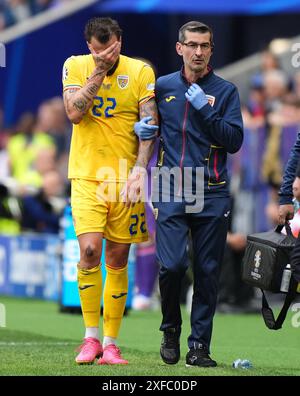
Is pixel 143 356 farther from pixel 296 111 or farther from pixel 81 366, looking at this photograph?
pixel 296 111

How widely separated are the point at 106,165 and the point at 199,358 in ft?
4.84

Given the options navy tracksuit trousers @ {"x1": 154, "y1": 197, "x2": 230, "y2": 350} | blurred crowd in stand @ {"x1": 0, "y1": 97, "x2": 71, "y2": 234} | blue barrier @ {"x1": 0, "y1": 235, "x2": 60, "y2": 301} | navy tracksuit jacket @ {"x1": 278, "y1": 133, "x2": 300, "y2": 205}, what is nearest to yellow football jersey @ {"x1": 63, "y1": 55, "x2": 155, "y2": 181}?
navy tracksuit trousers @ {"x1": 154, "y1": 197, "x2": 230, "y2": 350}

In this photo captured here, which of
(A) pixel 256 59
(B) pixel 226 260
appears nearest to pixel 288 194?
(B) pixel 226 260

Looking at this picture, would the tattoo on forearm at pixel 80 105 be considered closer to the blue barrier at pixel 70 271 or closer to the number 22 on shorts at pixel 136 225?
the number 22 on shorts at pixel 136 225

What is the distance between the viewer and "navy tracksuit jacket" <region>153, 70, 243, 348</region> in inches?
340

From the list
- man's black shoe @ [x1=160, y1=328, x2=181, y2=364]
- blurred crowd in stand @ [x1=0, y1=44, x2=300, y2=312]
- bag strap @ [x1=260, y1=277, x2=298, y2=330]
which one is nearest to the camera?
bag strap @ [x1=260, y1=277, x2=298, y2=330]

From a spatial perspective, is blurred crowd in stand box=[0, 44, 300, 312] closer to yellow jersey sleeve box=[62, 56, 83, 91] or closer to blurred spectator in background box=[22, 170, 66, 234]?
blurred spectator in background box=[22, 170, 66, 234]

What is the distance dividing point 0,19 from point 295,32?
4.99m

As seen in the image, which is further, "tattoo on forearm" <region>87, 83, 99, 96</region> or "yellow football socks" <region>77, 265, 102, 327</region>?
"yellow football socks" <region>77, 265, 102, 327</region>

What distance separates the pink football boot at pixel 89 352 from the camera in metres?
8.69

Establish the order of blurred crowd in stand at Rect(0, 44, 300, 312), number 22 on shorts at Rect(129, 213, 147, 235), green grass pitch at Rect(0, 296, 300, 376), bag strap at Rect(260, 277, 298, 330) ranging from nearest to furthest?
green grass pitch at Rect(0, 296, 300, 376)
bag strap at Rect(260, 277, 298, 330)
number 22 on shorts at Rect(129, 213, 147, 235)
blurred crowd in stand at Rect(0, 44, 300, 312)

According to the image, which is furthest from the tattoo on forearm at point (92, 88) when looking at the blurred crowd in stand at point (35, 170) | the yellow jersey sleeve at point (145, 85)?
the blurred crowd in stand at point (35, 170)

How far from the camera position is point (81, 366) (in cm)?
855

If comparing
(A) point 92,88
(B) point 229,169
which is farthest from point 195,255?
(B) point 229,169
